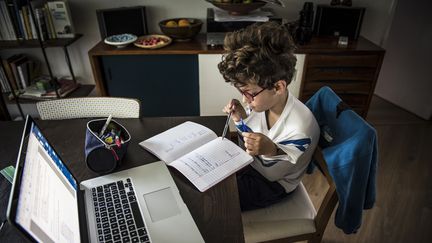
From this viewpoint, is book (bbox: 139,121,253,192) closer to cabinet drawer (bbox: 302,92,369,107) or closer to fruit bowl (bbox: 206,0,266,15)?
fruit bowl (bbox: 206,0,266,15)

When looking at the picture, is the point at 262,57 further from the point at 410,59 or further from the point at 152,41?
the point at 410,59

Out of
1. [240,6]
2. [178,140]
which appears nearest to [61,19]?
[240,6]

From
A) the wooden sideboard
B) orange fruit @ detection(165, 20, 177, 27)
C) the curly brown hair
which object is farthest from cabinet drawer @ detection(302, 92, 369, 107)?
the curly brown hair

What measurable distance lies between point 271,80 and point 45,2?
1827 mm

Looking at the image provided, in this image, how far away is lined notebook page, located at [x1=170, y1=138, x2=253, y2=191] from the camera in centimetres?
85

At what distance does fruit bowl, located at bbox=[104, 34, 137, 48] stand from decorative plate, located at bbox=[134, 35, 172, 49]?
4 centimetres

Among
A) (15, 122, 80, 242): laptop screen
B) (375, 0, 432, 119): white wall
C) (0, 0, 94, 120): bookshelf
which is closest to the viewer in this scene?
(15, 122, 80, 242): laptop screen

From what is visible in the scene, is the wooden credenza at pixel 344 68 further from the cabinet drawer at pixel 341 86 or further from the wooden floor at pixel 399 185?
the wooden floor at pixel 399 185

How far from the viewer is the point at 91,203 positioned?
2.53 ft

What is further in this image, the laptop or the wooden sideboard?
the wooden sideboard

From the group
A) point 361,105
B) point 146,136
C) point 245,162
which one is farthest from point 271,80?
point 361,105

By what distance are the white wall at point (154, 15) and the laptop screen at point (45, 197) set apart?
66.3 inches

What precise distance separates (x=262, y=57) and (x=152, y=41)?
4.15 feet

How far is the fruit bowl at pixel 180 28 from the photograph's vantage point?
1936 mm
